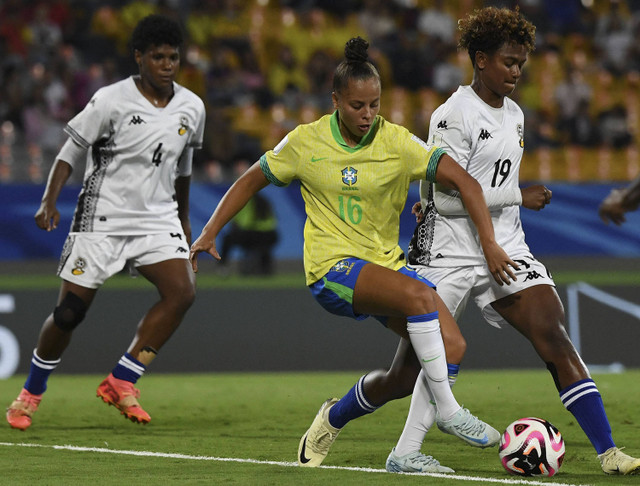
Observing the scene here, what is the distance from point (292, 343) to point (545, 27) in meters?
10.5

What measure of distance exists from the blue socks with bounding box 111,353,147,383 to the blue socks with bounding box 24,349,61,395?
414 millimetres

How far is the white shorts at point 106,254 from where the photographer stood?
23.2 ft

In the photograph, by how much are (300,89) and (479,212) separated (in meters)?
12.0

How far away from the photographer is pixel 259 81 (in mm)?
16656

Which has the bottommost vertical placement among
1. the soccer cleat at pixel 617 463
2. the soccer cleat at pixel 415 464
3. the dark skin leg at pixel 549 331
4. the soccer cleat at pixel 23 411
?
the soccer cleat at pixel 23 411

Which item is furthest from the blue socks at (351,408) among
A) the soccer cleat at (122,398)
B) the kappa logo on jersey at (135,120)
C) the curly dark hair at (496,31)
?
the kappa logo on jersey at (135,120)

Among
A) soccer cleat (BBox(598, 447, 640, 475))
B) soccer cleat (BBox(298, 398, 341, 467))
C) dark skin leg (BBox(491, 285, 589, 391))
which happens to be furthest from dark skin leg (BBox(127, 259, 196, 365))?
soccer cleat (BBox(598, 447, 640, 475))

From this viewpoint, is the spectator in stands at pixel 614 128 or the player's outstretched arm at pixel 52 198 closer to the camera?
the player's outstretched arm at pixel 52 198

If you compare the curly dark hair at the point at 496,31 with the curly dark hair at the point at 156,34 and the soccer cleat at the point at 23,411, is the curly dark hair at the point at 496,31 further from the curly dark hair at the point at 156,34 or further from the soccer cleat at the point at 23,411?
the soccer cleat at the point at 23,411

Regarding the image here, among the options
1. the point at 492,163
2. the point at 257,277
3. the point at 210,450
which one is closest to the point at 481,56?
the point at 492,163

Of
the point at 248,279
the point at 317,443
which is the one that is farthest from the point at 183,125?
the point at 248,279

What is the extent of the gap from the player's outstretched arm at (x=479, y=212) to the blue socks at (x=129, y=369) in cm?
275

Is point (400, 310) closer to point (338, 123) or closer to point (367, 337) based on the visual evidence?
point (338, 123)

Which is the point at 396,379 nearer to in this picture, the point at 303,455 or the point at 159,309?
the point at 303,455
